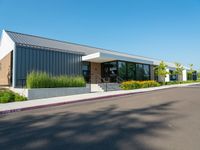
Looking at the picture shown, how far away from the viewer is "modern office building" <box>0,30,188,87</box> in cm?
1523

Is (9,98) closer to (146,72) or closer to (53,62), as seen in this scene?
(53,62)

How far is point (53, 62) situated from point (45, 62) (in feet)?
3.10

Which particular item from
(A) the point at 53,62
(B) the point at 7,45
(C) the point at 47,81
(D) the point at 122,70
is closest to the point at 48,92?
(C) the point at 47,81

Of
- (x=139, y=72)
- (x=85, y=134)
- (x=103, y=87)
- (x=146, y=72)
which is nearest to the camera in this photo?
(x=85, y=134)

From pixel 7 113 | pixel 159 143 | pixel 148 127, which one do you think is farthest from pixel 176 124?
pixel 7 113

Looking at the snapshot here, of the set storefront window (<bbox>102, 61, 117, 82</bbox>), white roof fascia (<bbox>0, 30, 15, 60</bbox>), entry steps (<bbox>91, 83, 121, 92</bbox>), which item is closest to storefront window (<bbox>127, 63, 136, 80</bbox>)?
storefront window (<bbox>102, 61, 117, 82</bbox>)

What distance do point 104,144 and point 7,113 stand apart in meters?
6.22

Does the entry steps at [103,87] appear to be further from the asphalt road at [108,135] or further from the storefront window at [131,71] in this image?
the asphalt road at [108,135]

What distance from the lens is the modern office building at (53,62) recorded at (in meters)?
15.2

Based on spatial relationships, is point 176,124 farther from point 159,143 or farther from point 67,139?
point 67,139

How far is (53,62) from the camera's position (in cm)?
1742

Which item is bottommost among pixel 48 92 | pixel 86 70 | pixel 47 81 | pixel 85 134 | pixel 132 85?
pixel 85 134

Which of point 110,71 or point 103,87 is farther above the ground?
point 110,71

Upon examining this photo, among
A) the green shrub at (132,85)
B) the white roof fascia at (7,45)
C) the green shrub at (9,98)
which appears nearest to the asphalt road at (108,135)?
the green shrub at (9,98)
